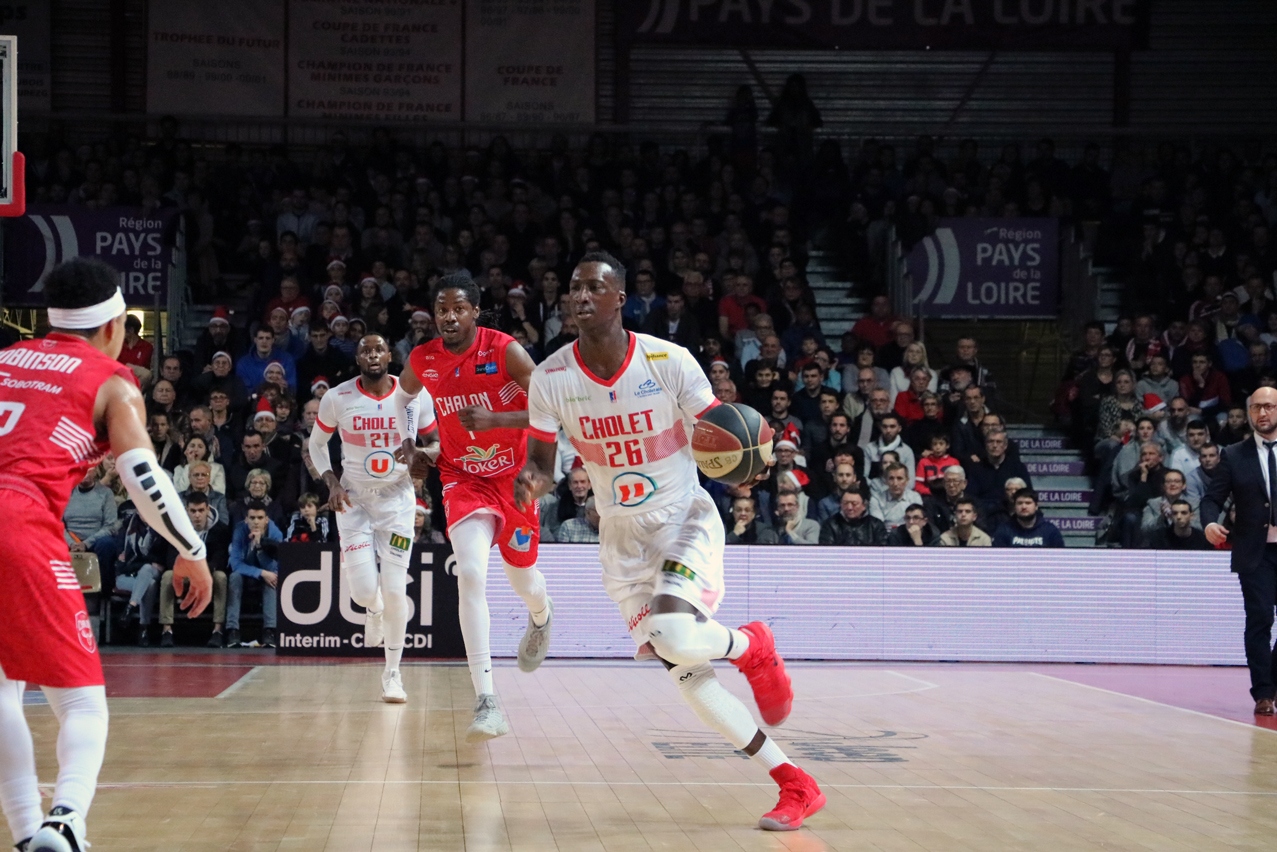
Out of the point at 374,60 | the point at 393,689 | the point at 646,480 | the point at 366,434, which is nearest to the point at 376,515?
the point at 366,434

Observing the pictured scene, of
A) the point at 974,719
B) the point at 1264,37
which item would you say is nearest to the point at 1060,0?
the point at 1264,37

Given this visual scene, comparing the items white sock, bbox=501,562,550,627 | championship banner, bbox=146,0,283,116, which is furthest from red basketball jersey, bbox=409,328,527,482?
championship banner, bbox=146,0,283,116

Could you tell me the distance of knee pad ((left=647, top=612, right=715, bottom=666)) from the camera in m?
6.07

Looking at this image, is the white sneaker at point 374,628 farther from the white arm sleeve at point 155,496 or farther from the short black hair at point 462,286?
the white arm sleeve at point 155,496

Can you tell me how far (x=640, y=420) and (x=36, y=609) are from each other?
9.09ft

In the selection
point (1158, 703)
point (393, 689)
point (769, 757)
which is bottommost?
point (1158, 703)

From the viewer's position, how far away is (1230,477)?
10688 mm

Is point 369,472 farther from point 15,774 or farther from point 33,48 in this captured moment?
point 33,48

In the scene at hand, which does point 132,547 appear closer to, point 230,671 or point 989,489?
point 230,671

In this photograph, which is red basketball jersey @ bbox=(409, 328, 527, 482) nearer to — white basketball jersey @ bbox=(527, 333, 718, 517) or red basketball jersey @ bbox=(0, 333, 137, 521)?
white basketball jersey @ bbox=(527, 333, 718, 517)

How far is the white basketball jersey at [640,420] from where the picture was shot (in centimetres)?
652

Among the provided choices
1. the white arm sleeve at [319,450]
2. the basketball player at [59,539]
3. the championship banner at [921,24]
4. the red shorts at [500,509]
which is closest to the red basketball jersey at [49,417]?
the basketball player at [59,539]

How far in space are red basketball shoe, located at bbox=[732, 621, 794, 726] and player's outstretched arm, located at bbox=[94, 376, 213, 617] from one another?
2.44 meters

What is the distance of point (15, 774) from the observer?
4762 mm
